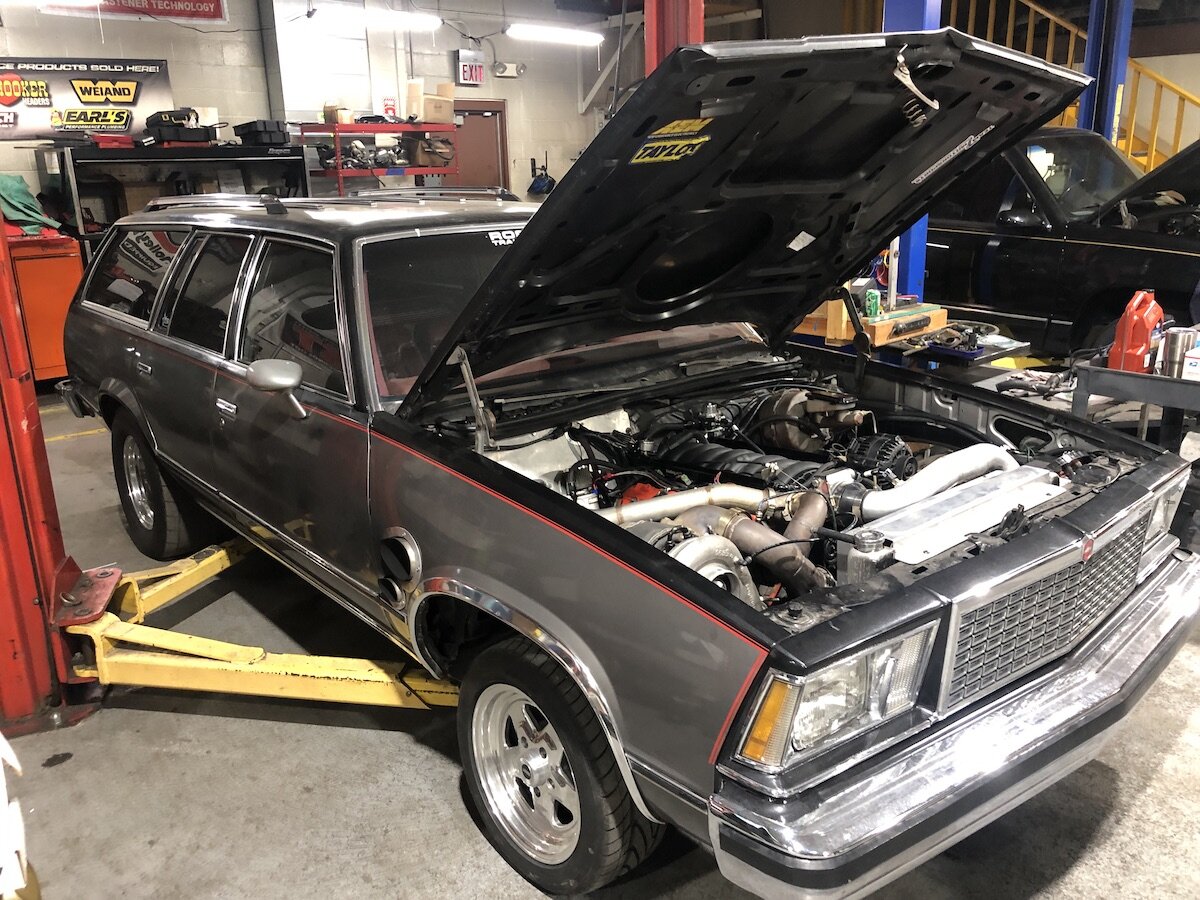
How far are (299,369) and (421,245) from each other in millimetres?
603

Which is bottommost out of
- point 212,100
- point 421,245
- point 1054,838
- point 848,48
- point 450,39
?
point 1054,838

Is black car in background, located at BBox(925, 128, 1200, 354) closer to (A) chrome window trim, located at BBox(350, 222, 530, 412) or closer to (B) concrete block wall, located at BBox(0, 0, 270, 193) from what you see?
(A) chrome window trim, located at BBox(350, 222, 530, 412)

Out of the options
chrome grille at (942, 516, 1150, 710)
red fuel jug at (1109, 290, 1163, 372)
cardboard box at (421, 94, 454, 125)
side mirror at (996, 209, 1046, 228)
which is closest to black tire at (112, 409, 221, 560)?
chrome grille at (942, 516, 1150, 710)

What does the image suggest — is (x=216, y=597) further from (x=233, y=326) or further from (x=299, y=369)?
(x=299, y=369)

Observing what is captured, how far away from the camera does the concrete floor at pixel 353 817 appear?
7.71 ft

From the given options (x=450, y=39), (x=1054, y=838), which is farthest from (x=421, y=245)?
(x=450, y=39)

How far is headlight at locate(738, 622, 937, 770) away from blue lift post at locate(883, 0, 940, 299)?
13.2 ft

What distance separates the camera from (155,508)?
161 inches

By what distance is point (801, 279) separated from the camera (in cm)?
324

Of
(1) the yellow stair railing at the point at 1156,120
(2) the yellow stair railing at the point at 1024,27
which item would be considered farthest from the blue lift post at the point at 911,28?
(2) the yellow stair railing at the point at 1024,27

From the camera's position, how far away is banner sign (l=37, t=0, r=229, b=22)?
30.5ft

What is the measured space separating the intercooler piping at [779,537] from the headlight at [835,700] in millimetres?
372

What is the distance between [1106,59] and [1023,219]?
14.9 feet

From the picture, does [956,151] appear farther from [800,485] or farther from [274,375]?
[274,375]
